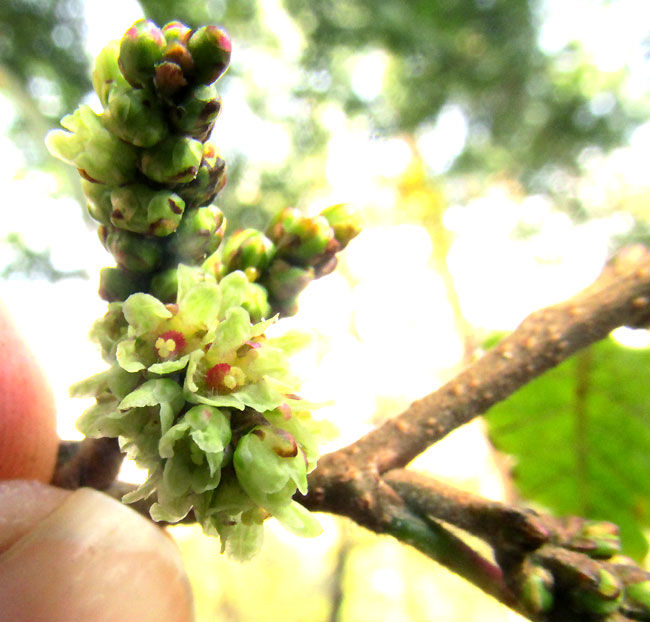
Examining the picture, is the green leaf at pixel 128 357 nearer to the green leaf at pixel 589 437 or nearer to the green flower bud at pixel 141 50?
the green flower bud at pixel 141 50

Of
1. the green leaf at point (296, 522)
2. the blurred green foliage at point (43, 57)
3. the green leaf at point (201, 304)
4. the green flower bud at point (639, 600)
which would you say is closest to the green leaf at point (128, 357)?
the green leaf at point (201, 304)

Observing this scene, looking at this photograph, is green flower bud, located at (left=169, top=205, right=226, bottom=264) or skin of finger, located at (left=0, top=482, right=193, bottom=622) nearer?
green flower bud, located at (left=169, top=205, right=226, bottom=264)

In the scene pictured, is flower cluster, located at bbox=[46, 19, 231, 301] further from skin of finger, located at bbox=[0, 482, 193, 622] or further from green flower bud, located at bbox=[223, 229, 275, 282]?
skin of finger, located at bbox=[0, 482, 193, 622]

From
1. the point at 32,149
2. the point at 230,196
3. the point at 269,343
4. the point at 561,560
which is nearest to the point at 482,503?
the point at 561,560

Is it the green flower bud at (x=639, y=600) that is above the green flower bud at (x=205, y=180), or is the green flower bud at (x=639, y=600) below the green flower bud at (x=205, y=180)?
below

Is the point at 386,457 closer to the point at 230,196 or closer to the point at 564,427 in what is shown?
the point at 564,427

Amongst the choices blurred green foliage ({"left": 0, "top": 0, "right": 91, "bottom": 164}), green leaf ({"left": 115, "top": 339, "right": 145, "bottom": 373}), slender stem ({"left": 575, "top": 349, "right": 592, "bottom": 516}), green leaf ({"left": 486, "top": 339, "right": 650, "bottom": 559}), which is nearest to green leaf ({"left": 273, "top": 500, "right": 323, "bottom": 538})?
green leaf ({"left": 115, "top": 339, "right": 145, "bottom": 373})
